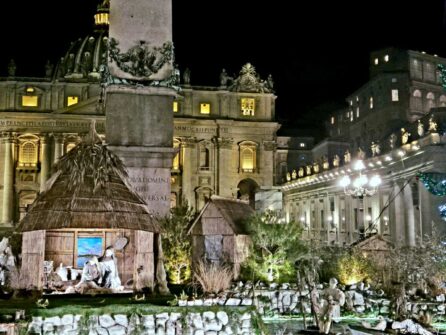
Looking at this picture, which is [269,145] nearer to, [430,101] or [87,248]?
[430,101]

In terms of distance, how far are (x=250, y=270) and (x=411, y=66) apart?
4680 cm

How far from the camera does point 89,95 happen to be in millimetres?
67938

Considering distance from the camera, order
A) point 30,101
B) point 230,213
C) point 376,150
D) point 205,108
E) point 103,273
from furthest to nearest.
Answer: point 205,108
point 30,101
point 376,150
point 230,213
point 103,273

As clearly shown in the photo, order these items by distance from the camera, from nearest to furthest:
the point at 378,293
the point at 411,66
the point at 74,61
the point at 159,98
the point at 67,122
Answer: the point at 378,293 < the point at 159,98 < the point at 411,66 < the point at 67,122 < the point at 74,61

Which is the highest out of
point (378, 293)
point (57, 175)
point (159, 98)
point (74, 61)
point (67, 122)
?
point (74, 61)

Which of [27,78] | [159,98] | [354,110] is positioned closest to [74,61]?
[27,78]

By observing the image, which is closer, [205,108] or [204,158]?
[205,108]

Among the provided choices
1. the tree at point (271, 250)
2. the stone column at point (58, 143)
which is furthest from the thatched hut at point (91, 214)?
the stone column at point (58, 143)

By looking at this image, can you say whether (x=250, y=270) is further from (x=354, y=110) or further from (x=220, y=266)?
(x=354, y=110)

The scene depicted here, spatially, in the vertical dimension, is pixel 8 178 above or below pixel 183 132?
below

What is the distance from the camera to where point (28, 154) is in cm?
6675

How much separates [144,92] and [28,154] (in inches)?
2053

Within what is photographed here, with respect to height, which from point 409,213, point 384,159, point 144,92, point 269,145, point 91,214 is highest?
point 269,145

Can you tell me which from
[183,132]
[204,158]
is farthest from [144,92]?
[204,158]
